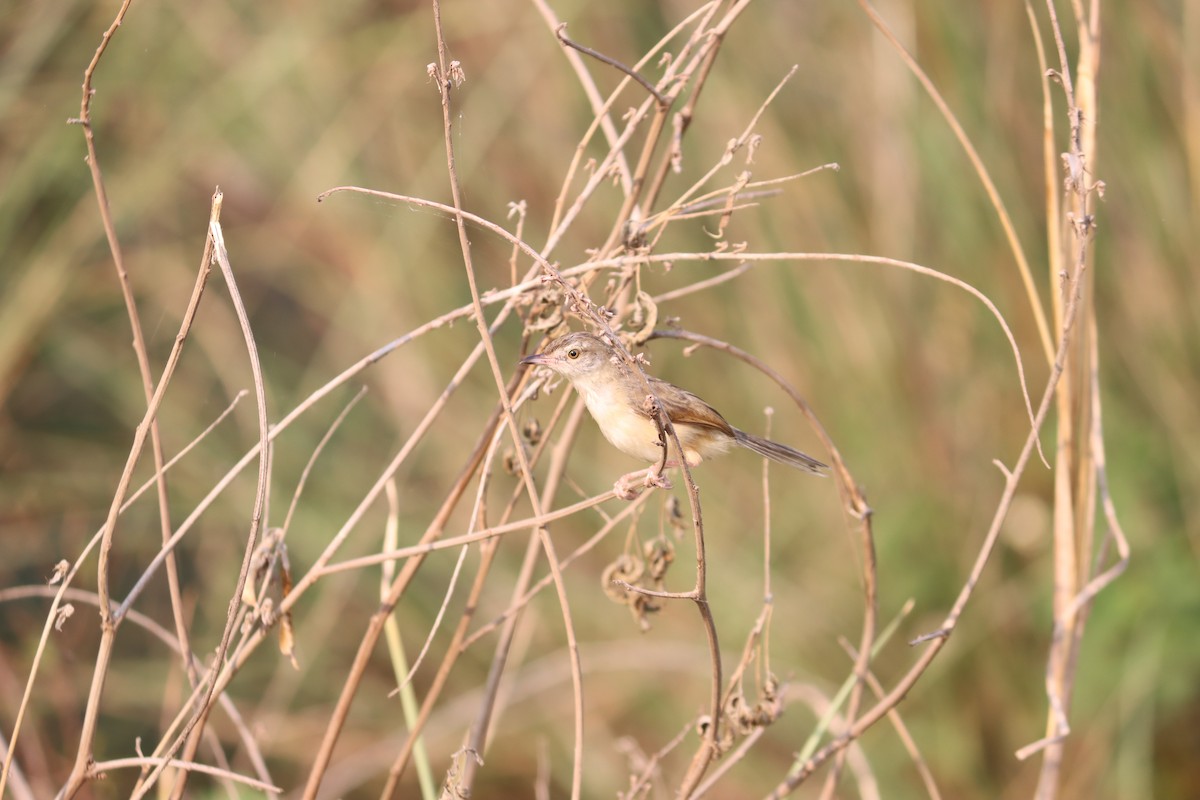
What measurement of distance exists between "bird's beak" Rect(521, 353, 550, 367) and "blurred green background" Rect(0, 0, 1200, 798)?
1.64m

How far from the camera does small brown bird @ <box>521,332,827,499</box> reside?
1.96m

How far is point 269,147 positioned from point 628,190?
10.5ft

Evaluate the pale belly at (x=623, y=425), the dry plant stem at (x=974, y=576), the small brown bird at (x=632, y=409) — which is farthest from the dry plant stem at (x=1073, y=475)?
the pale belly at (x=623, y=425)

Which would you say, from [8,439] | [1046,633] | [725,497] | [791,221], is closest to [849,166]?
[791,221]

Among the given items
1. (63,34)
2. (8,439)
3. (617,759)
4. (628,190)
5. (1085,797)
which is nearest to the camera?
(628,190)

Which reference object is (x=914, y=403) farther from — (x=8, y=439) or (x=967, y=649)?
(x=8, y=439)

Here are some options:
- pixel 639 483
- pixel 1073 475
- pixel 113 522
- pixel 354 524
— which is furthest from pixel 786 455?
pixel 113 522

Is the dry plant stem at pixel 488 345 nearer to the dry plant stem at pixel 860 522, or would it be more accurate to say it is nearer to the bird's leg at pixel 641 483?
the bird's leg at pixel 641 483

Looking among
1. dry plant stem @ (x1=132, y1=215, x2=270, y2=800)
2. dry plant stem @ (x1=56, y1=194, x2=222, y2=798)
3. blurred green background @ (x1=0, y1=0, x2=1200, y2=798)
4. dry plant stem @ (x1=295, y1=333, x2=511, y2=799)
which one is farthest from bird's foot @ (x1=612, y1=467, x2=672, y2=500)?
blurred green background @ (x1=0, y1=0, x2=1200, y2=798)

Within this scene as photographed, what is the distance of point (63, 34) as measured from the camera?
4.00 metres

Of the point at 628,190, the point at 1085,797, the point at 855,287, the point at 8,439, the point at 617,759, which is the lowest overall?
the point at 617,759

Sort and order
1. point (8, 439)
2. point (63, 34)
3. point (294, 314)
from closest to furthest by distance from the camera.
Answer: point (63, 34)
point (8, 439)
point (294, 314)

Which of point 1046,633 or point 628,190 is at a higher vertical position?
point 628,190

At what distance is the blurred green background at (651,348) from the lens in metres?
3.78
